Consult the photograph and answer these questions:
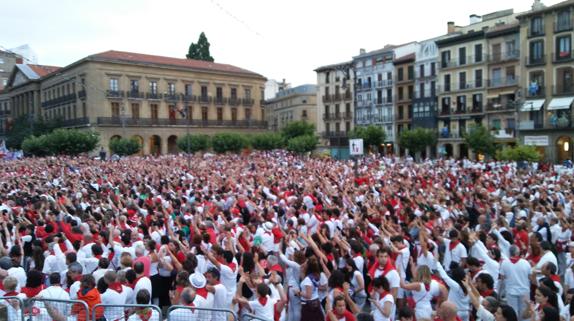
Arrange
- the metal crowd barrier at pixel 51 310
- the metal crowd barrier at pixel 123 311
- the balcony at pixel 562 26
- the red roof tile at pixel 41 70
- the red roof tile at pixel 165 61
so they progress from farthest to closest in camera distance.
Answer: the red roof tile at pixel 41 70
the red roof tile at pixel 165 61
the balcony at pixel 562 26
the metal crowd barrier at pixel 51 310
the metal crowd barrier at pixel 123 311

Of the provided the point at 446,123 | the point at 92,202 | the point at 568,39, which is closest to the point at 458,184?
the point at 92,202

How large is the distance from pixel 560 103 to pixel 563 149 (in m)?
3.95

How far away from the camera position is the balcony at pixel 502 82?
146 ft

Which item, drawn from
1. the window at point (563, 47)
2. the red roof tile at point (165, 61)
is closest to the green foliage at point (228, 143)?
the red roof tile at point (165, 61)

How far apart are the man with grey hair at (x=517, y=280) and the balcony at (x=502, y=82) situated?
4171 cm

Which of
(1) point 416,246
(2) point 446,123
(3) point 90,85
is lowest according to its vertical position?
(1) point 416,246

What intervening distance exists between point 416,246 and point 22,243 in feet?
24.5

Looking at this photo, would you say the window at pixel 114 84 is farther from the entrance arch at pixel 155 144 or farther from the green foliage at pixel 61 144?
the green foliage at pixel 61 144

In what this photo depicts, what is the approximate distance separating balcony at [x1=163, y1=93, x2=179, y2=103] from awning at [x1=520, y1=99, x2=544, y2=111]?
38585 mm

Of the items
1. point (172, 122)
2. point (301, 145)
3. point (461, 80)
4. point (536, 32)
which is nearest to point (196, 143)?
point (172, 122)

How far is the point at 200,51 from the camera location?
70.5 meters

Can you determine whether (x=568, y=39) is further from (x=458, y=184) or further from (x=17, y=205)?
(x=17, y=205)

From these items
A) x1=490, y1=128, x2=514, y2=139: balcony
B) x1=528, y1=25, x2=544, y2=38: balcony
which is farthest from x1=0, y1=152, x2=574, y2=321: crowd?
x1=490, y1=128, x2=514, y2=139: balcony

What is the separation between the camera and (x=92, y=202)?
14523mm
